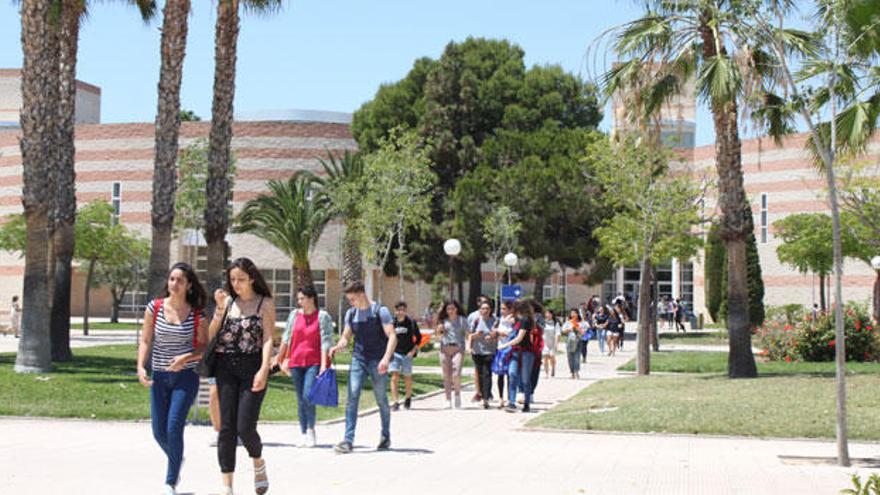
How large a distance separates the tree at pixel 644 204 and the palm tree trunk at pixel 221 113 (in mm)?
7481

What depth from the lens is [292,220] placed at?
4319cm

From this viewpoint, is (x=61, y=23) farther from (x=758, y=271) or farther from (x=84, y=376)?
(x=758, y=271)

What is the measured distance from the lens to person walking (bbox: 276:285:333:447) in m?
12.3

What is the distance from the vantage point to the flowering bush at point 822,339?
88.0ft

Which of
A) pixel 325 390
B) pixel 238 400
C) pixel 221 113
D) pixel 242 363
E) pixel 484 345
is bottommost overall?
pixel 325 390

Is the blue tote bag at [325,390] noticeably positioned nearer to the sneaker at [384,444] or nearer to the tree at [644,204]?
the sneaker at [384,444]

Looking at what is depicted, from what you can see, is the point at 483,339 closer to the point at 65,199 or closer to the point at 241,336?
the point at 241,336

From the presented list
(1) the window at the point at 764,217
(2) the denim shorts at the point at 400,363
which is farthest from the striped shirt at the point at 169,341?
(1) the window at the point at 764,217

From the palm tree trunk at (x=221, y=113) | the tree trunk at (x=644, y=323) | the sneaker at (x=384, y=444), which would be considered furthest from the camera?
the tree trunk at (x=644, y=323)

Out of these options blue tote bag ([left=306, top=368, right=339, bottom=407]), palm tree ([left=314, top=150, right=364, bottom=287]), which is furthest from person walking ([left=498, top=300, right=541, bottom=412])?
palm tree ([left=314, top=150, right=364, bottom=287])

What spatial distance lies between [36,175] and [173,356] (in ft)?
40.0

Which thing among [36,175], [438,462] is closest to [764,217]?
[36,175]

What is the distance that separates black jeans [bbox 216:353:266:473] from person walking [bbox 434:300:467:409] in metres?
9.04

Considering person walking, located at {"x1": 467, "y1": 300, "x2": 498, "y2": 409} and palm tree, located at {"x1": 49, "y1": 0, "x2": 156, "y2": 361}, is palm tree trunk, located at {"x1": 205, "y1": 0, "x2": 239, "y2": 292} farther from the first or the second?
person walking, located at {"x1": 467, "y1": 300, "x2": 498, "y2": 409}
